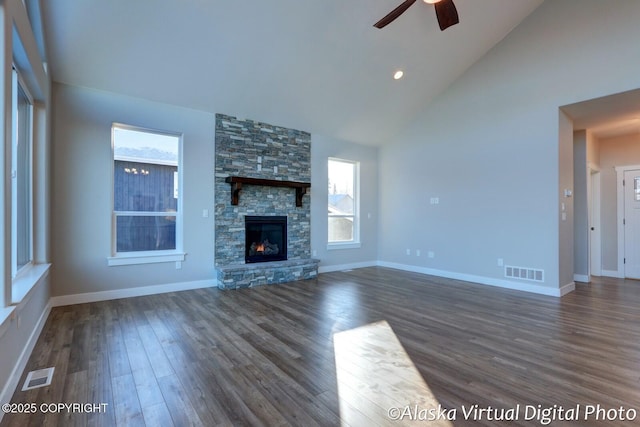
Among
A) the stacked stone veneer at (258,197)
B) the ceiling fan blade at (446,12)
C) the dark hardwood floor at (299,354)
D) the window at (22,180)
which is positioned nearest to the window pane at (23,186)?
the window at (22,180)

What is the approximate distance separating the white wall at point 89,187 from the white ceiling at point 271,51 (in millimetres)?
225

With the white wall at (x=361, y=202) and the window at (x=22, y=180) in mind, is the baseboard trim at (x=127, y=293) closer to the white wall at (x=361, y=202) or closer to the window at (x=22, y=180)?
the window at (x=22, y=180)

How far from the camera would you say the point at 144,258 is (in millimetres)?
4441

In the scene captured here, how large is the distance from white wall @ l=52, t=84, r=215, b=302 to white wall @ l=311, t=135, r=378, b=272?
267cm

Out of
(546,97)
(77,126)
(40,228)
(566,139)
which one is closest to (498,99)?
(546,97)

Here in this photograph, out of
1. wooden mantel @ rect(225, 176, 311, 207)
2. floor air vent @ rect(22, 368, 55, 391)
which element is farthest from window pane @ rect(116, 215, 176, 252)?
floor air vent @ rect(22, 368, 55, 391)

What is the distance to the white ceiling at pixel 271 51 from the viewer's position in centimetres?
340

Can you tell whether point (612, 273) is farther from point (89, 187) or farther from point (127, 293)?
point (89, 187)

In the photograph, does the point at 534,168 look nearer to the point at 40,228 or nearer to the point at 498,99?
the point at 498,99

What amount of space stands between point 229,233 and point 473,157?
452 cm

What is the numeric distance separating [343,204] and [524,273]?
3.58 metres

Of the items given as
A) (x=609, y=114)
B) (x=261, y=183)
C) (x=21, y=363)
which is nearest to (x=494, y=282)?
(x=609, y=114)

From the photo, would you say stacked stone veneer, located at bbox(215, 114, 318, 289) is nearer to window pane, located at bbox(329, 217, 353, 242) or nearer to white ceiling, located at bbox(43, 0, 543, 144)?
white ceiling, located at bbox(43, 0, 543, 144)

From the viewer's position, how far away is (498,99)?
522 cm
